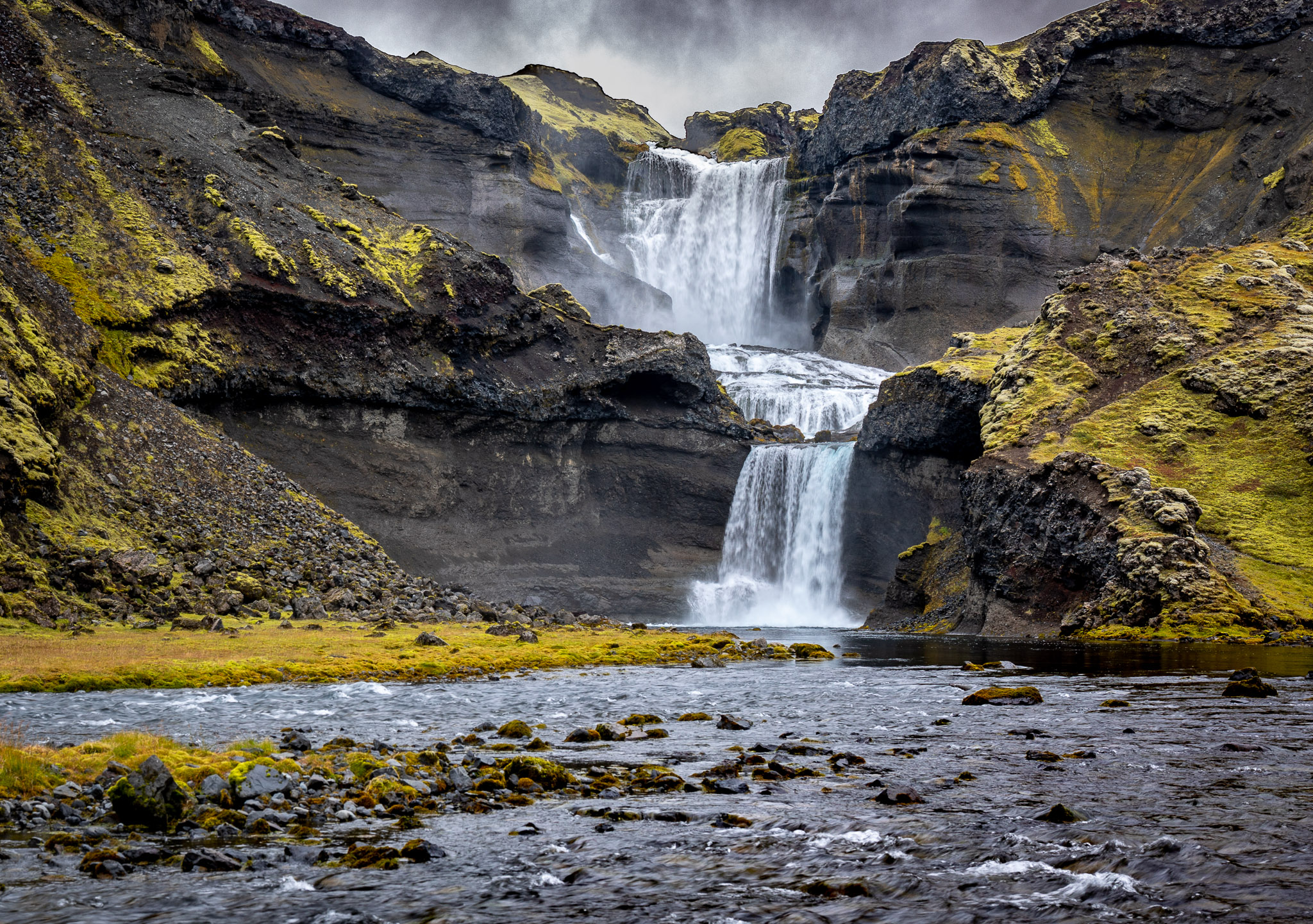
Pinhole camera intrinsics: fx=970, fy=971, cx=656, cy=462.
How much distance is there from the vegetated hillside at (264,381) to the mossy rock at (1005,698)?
28.5m

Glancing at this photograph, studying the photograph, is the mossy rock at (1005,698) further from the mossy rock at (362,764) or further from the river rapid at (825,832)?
the mossy rock at (362,764)

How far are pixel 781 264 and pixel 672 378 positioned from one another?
55523 millimetres

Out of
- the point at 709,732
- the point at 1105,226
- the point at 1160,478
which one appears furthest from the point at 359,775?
the point at 1105,226

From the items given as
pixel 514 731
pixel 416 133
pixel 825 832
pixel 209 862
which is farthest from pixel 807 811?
pixel 416 133

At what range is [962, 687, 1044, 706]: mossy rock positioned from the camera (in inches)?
937

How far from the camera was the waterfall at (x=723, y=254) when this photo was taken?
13212 centimetres

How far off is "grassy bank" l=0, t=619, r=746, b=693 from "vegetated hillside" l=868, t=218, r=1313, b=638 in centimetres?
2093

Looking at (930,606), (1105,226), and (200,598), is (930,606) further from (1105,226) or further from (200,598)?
(1105,226)

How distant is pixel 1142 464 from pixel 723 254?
8691cm

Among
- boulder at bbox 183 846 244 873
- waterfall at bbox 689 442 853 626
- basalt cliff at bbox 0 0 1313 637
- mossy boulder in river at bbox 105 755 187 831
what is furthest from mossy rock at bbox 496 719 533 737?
waterfall at bbox 689 442 853 626

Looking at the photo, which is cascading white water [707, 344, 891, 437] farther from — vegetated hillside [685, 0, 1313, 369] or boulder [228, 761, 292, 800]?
boulder [228, 761, 292, 800]

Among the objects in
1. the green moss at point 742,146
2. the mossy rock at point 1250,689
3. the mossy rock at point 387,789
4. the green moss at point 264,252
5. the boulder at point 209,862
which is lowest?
the mossy rock at point 387,789

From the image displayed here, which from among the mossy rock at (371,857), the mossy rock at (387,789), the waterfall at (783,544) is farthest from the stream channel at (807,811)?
the waterfall at (783,544)

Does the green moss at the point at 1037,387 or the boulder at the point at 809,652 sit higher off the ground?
the green moss at the point at 1037,387
